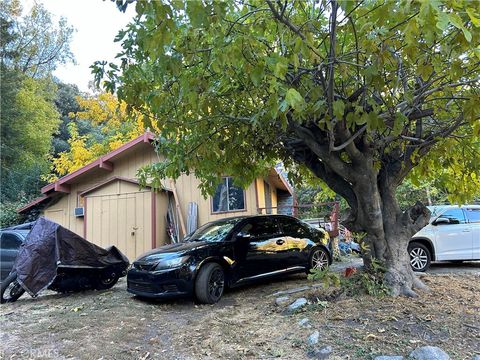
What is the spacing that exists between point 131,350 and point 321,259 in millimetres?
5347

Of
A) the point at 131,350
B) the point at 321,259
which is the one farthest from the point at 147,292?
the point at 321,259

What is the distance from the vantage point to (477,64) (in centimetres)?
461

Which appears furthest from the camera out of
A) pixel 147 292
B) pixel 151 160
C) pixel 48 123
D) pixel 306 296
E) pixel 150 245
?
pixel 48 123

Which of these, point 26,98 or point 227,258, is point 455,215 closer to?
point 227,258

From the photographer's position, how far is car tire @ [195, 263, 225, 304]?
21.6 feet

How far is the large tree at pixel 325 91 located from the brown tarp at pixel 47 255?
7.16ft

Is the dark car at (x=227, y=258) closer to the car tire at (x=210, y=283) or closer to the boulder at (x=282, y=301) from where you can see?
the car tire at (x=210, y=283)

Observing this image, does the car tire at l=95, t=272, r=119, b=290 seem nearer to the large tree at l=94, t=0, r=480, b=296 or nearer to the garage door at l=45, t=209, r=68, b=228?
the large tree at l=94, t=0, r=480, b=296

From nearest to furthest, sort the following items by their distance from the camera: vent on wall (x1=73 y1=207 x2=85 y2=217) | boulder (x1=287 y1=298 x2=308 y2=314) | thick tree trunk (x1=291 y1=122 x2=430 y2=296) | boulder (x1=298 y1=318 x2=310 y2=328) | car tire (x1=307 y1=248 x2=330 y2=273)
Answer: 1. boulder (x1=298 y1=318 x2=310 y2=328)
2. boulder (x1=287 y1=298 x2=308 y2=314)
3. thick tree trunk (x1=291 y1=122 x2=430 y2=296)
4. car tire (x1=307 y1=248 x2=330 y2=273)
5. vent on wall (x1=73 y1=207 x2=85 y2=217)

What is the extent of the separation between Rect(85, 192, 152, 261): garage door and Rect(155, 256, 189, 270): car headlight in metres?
A: 5.64

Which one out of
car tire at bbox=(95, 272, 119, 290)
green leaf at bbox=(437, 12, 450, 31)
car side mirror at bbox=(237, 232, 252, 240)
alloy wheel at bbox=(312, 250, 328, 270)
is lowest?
car tire at bbox=(95, 272, 119, 290)

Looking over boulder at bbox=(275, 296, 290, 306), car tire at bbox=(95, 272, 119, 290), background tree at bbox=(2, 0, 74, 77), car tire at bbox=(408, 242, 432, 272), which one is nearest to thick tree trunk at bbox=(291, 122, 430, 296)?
boulder at bbox=(275, 296, 290, 306)

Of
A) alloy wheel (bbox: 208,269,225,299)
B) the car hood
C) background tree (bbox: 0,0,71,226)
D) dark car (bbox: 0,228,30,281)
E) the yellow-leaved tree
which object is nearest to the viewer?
the car hood

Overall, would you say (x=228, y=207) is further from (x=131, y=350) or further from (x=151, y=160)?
(x=131, y=350)
